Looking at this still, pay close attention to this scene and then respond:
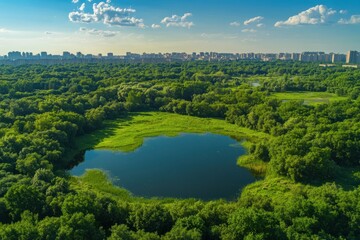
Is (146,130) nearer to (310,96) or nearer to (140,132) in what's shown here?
(140,132)

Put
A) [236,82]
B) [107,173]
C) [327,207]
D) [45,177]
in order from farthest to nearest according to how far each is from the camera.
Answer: [236,82] < [107,173] < [45,177] < [327,207]

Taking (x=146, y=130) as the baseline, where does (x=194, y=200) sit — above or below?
below

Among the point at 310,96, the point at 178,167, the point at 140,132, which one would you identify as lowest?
the point at 178,167

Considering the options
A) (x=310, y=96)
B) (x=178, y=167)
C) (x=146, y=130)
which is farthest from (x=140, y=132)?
(x=310, y=96)

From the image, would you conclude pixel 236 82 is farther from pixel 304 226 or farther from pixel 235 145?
pixel 304 226

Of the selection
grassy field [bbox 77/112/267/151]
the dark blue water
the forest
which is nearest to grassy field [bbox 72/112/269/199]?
grassy field [bbox 77/112/267/151]

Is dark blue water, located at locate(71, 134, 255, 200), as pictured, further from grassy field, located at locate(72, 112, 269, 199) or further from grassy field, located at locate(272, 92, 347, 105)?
grassy field, located at locate(272, 92, 347, 105)

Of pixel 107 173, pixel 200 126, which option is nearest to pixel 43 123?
pixel 107 173
